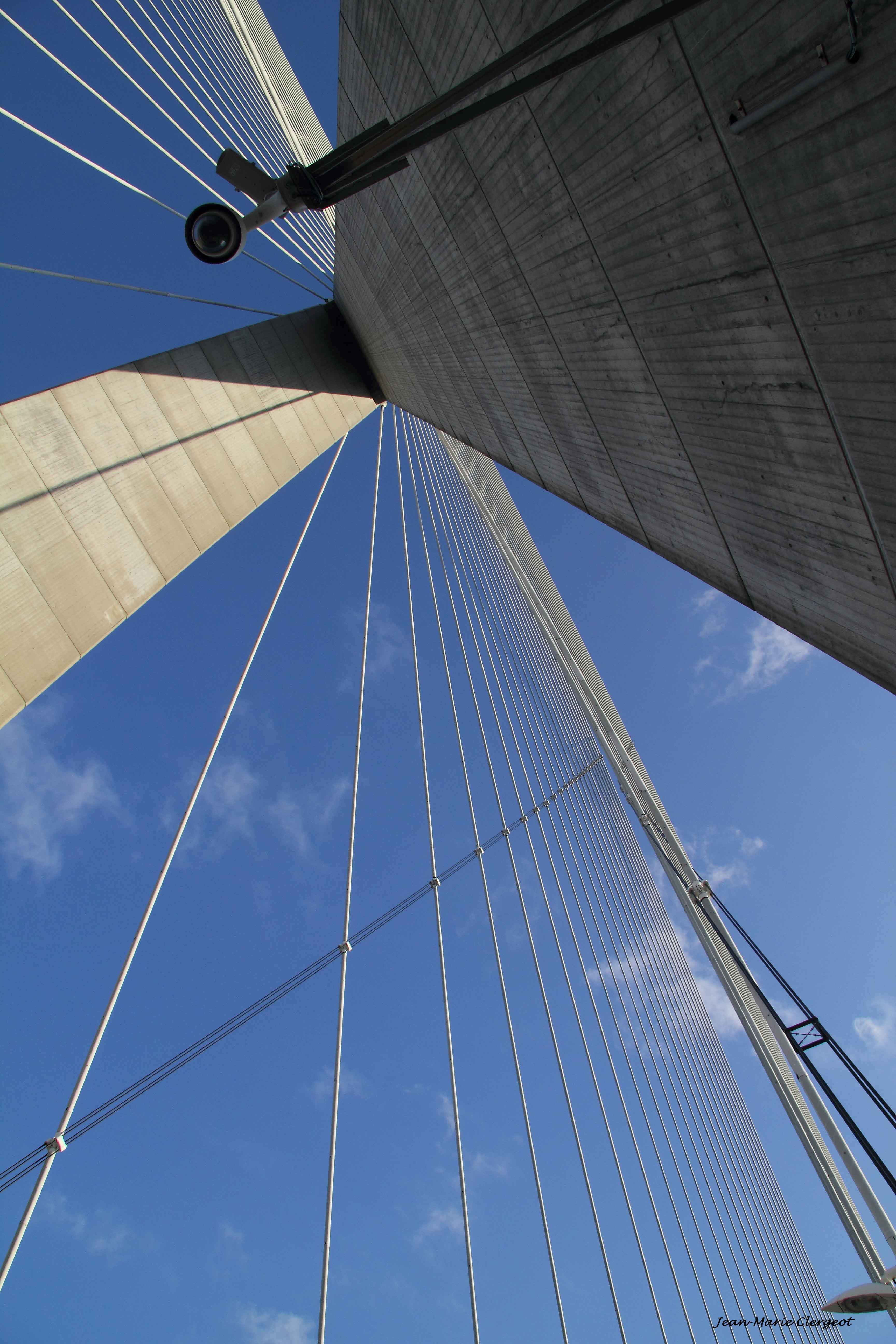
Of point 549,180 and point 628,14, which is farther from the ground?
point 549,180

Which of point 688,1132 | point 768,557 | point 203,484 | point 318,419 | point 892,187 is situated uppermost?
point 318,419

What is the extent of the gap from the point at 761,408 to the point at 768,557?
1230 mm

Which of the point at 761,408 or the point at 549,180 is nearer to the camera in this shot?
the point at 761,408

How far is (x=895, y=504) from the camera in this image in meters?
3.81

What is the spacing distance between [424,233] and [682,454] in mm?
4031

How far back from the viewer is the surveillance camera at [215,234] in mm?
3029

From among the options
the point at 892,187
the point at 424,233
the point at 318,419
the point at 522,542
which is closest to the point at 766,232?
the point at 892,187

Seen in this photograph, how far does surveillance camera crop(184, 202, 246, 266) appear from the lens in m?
3.03

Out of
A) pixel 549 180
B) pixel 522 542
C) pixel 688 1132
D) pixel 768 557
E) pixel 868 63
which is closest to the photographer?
pixel 868 63

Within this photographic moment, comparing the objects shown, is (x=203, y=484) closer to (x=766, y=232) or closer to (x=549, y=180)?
(x=549, y=180)

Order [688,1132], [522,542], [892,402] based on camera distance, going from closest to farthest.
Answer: [892,402], [688,1132], [522,542]

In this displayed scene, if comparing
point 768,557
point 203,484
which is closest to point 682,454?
point 768,557

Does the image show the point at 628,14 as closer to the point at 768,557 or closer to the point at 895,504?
the point at 895,504

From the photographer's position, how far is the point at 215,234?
309 centimetres
